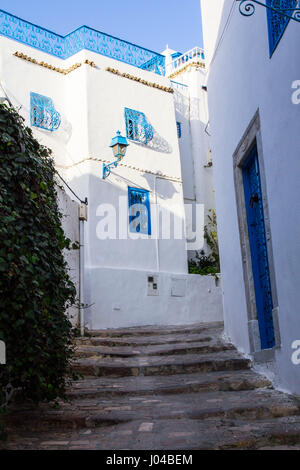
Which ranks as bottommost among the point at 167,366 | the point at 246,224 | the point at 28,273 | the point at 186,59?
the point at 167,366

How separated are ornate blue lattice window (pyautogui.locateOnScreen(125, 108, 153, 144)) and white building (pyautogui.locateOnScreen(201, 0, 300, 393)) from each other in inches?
179

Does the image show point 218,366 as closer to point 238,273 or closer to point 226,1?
point 238,273

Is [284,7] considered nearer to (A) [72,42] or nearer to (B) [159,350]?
(B) [159,350]

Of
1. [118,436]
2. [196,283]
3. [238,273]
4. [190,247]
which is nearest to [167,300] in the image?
[196,283]

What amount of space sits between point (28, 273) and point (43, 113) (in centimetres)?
898

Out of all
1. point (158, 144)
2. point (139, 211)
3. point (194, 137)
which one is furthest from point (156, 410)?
point (194, 137)

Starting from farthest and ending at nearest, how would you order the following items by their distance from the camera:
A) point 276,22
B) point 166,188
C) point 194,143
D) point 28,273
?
1. point 194,143
2. point 166,188
3. point 276,22
4. point 28,273

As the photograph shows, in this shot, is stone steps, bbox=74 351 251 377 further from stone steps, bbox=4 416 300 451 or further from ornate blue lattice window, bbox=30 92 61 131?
ornate blue lattice window, bbox=30 92 61 131

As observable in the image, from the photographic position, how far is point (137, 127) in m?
12.8

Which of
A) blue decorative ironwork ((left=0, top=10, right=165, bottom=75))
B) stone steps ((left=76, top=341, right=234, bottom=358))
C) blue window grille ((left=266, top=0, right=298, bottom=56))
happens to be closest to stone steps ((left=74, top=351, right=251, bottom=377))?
stone steps ((left=76, top=341, right=234, bottom=358))

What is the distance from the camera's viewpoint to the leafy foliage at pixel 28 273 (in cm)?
352

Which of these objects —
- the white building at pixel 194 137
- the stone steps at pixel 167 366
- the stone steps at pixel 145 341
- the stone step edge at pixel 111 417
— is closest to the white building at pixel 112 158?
the white building at pixel 194 137

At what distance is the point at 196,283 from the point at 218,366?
667cm

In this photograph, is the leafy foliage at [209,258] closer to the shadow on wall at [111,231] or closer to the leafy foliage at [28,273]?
the shadow on wall at [111,231]
